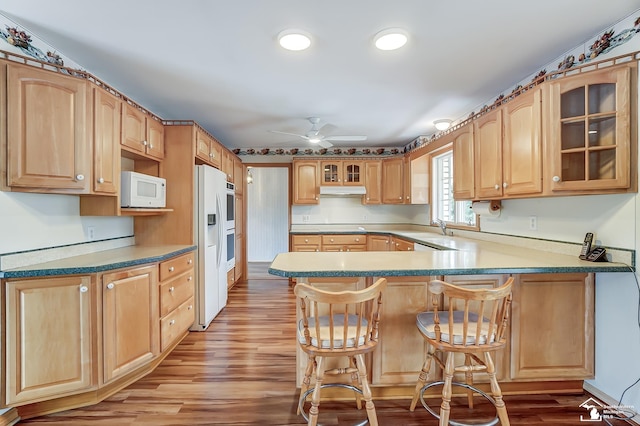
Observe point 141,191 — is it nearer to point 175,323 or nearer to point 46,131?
point 46,131

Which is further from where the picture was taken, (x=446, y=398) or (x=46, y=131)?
(x=46, y=131)

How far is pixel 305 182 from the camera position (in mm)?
5031

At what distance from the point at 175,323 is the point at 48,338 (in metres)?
0.95

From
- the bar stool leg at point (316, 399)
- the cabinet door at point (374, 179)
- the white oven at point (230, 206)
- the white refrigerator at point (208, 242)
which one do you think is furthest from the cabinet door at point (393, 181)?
the bar stool leg at point (316, 399)

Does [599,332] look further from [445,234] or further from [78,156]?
[78,156]

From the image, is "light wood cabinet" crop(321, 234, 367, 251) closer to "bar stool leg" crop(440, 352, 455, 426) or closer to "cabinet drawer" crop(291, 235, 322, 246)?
"cabinet drawer" crop(291, 235, 322, 246)

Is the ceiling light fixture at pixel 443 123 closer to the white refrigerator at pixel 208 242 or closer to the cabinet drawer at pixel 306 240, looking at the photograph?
the cabinet drawer at pixel 306 240

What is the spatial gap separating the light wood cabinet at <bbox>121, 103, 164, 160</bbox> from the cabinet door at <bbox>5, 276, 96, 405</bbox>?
3.92ft

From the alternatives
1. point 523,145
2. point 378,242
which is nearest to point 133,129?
point 523,145

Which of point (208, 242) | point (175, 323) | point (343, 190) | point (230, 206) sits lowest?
point (175, 323)

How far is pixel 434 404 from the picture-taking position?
6.43 feet

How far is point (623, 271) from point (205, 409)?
2.70 metres

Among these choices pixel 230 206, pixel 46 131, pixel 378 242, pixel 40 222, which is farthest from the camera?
pixel 378 242

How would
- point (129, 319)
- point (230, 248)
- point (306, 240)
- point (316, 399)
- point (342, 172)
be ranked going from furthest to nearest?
point (342, 172)
point (306, 240)
point (230, 248)
point (129, 319)
point (316, 399)
